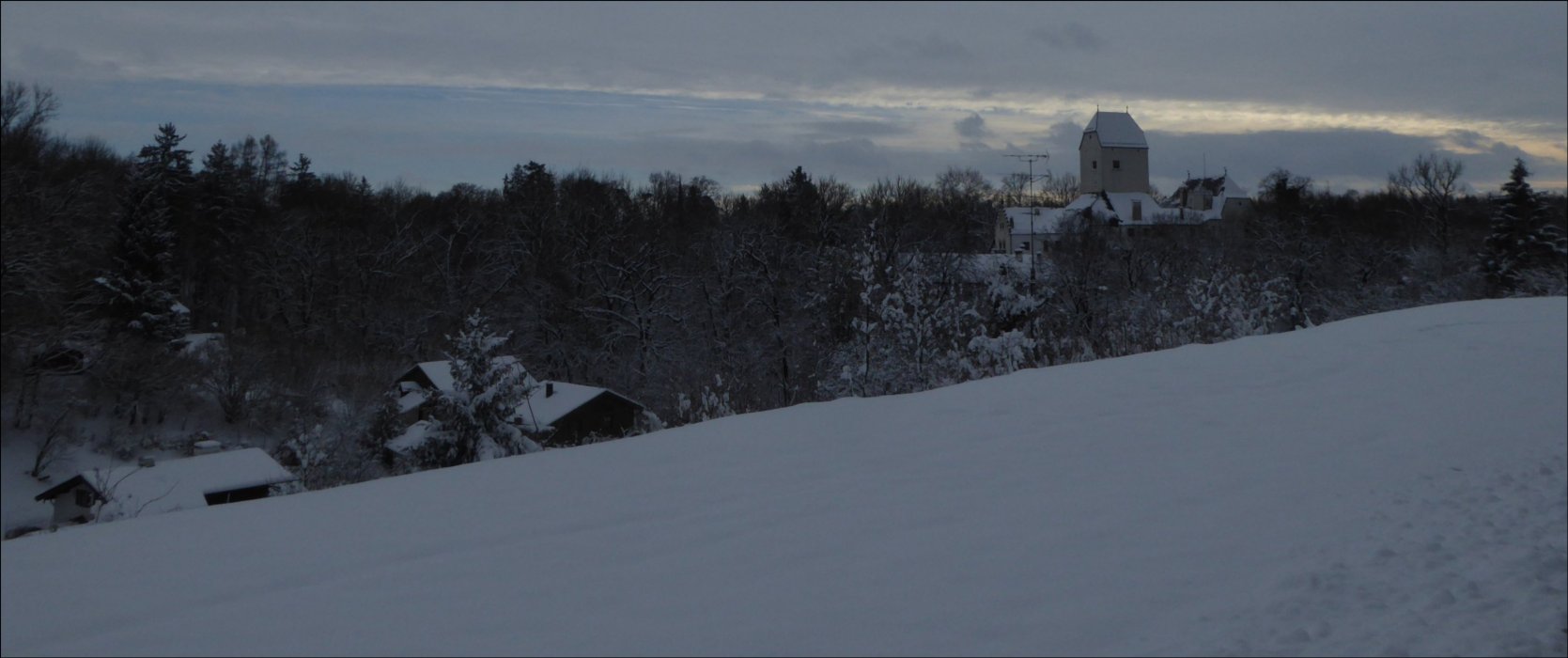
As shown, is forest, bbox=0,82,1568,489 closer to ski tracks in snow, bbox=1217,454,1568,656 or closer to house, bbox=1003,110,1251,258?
ski tracks in snow, bbox=1217,454,1568,656

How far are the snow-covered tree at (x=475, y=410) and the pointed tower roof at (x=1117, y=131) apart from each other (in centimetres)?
6527

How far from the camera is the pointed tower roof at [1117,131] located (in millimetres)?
74312

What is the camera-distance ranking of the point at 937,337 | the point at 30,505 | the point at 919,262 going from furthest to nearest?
the point at 919,262
the point at 937,337
the point at 30,505

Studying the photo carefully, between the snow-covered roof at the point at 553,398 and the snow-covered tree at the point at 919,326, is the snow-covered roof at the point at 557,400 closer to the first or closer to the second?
the snow-covered roof at the point at 553,398

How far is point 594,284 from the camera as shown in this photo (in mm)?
41969

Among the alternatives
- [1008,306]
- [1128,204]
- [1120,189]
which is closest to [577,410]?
[1008,306]

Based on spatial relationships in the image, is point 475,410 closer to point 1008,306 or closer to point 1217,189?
point 1008,306

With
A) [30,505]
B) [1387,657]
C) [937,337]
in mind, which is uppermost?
[1387,657]

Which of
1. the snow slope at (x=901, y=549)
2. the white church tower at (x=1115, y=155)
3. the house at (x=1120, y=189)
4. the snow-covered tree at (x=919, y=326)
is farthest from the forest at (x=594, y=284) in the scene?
the white church tower at (x=1115, y=155)

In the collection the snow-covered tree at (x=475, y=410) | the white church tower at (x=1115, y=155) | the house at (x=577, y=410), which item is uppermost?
the white church tower at (x=1115, y=155)

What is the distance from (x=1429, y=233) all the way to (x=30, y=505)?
5128cm

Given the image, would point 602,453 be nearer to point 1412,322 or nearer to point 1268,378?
point 1268,378

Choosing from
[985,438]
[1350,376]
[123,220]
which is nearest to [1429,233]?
[1350,376]

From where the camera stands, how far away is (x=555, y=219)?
4584cm
